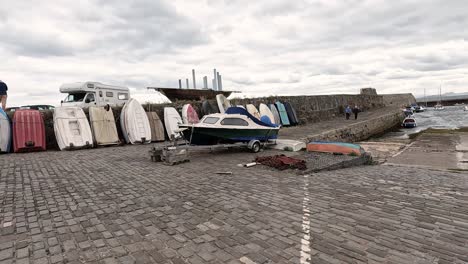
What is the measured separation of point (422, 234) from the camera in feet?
10.8

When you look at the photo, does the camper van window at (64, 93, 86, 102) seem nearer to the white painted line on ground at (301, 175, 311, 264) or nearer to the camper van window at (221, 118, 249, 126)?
the camper van window at (221, 118, 249, 126)

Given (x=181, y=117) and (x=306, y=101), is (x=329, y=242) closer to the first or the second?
(x=181, y=117)

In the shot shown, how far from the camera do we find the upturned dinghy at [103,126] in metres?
11.9

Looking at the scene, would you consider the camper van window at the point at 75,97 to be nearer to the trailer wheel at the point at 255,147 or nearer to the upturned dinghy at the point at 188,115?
the upturned dinghy at the point at 188,115

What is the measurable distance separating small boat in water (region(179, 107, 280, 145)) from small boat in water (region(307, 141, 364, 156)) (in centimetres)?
174

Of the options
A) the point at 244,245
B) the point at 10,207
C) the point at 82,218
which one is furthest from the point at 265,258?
the point at 10,207

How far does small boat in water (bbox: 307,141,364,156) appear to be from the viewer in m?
8.51

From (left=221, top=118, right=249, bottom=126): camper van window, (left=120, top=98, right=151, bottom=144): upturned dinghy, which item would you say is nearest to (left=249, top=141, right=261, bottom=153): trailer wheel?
(left=221, top=118, right=249, bottom=126): camper van window

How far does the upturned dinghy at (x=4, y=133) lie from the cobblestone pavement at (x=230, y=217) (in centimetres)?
472

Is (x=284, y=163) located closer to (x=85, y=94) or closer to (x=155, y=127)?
(x=155, y=127)

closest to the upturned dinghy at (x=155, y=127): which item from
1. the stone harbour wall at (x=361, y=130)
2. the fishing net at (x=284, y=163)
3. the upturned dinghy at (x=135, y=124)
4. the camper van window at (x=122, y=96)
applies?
the upturned dinghy at (x=135, y=124)

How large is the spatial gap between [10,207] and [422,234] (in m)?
5.59

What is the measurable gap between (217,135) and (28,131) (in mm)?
7480

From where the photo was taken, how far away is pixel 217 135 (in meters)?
9.20
